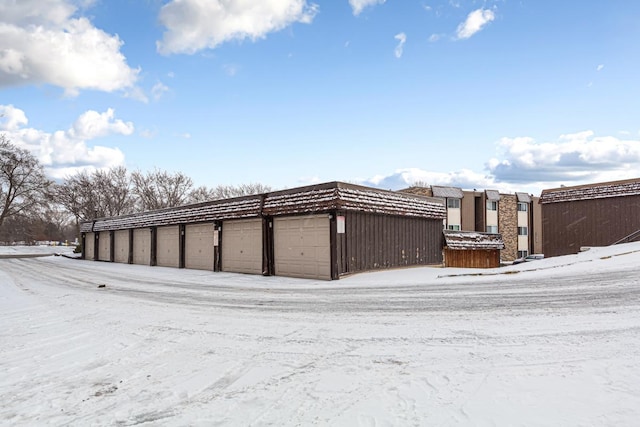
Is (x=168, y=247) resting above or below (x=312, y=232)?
below

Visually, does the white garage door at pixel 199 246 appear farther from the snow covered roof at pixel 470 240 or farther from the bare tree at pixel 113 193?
the bare tree at pixel 113 193

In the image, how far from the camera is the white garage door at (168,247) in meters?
27.7

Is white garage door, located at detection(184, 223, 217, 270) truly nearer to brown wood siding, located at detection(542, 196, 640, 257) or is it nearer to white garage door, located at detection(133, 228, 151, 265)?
white garage door, located at detection(133, 228, 151, 265)

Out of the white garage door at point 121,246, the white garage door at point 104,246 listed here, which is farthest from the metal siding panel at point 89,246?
the white garage door at point 121,246

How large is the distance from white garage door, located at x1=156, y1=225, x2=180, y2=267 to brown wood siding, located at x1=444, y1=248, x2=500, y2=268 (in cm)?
1679

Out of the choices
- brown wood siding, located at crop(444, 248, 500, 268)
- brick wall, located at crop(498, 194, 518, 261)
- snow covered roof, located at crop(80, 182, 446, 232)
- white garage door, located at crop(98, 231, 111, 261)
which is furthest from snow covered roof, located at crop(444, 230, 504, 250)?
white garage door, located at crop(98, 231, 111, 261)

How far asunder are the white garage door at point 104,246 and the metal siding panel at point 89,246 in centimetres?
218

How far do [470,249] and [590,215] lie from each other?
8995 millimetres

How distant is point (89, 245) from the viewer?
4322 cm

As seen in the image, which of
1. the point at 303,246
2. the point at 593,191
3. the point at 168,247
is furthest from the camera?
the point at 168,247

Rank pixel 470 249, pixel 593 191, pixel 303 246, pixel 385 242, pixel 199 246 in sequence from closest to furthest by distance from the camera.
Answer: pixel 303 246 → pixel 385 242 → pixel 470 249 → pixel 199 246 → pixel 593 191

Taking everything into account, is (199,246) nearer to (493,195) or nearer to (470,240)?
(470,240)

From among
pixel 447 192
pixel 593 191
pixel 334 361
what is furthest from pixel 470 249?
pixel 447 192

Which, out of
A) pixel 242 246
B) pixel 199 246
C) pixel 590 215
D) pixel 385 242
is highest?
pixel 590 215
